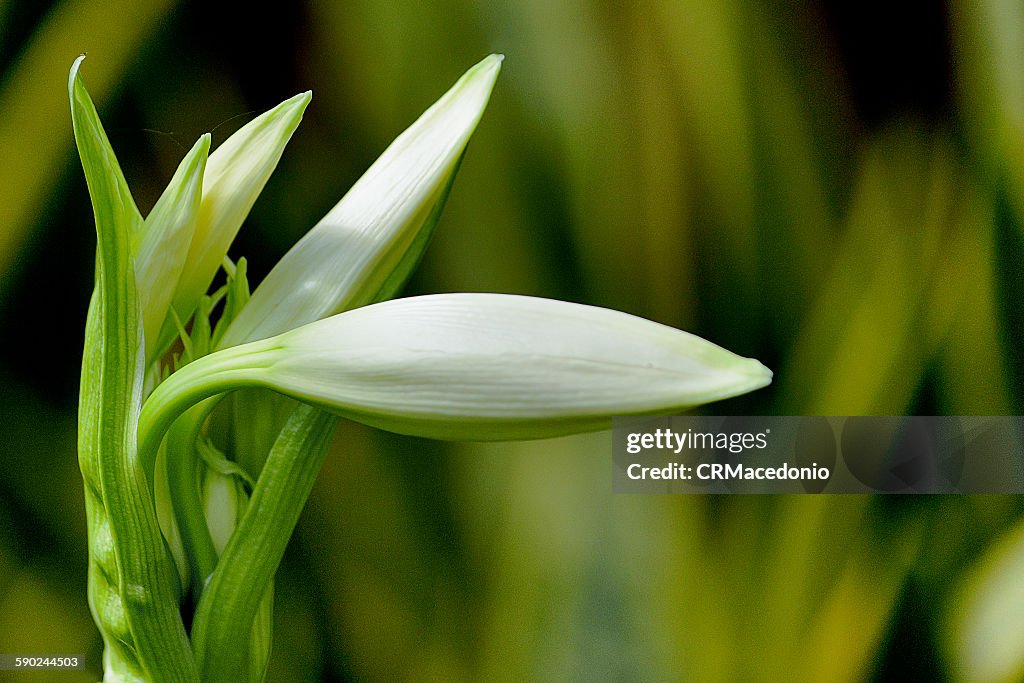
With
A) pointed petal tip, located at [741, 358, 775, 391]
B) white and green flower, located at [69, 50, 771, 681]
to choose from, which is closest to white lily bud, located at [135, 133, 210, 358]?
white and green flower, located at [69, 50, 771, 681]

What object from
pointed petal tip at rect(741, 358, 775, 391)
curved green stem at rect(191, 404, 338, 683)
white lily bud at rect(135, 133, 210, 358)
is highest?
white lily bud at rect(135, 133, 210, 358)

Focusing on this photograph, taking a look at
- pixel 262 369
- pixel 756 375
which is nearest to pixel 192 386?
pixel 262 369

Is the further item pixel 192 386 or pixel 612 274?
pixel 612 274

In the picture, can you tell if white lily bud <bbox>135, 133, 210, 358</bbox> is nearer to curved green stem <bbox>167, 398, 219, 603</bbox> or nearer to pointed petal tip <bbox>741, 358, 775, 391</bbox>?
curved green stem <bbox>167, 398, 219, 603</bbox>

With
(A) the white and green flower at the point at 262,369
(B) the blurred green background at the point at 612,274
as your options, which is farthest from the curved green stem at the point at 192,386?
(B) the blurred green background at the point at 612,274

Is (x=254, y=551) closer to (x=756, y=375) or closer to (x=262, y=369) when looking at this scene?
(x=262, y=369)

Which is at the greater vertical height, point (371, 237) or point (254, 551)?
point (371, 237)
